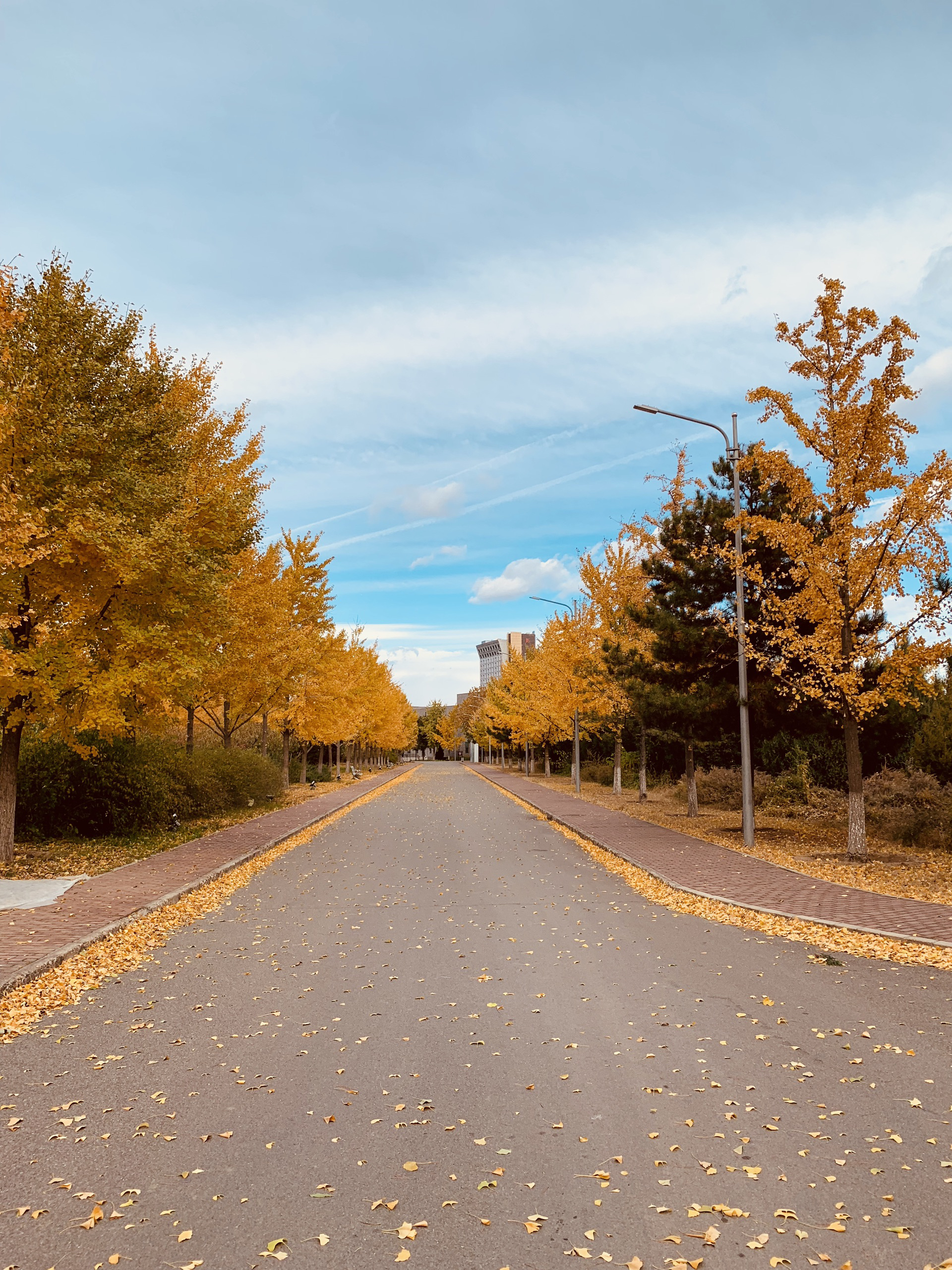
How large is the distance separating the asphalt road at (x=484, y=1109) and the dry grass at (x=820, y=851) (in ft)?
16.2

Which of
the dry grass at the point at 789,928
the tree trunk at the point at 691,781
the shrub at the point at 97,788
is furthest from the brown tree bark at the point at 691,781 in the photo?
the shrub at the point at 97,788

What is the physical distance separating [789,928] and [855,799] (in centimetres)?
637

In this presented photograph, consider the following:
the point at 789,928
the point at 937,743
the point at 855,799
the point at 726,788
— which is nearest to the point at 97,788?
the point at 789,928

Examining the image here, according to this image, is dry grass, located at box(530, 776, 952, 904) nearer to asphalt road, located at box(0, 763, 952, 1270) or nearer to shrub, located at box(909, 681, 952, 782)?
shrub, located at box(909, 681, 952, 782)

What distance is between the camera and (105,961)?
25.5 feet

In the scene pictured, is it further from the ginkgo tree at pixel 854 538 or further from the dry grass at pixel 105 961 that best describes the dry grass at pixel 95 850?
the ginkgo tree at pixel 854 538

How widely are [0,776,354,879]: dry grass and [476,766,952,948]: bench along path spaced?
8.33 m

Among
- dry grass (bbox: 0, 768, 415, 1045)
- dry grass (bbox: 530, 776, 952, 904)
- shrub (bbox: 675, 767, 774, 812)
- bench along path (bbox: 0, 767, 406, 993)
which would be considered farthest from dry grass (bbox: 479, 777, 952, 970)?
shrub (bbox: 675, 767, 774, 812)

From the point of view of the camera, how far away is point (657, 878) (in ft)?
41.2

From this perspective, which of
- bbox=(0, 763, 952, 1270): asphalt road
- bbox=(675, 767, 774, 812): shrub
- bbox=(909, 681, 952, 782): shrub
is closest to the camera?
bbox=(0, 763, 952, 1270): asphalt road

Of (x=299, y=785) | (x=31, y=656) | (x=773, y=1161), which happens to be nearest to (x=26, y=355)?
(x=31, y=656)

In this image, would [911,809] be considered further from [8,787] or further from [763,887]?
[8,787]

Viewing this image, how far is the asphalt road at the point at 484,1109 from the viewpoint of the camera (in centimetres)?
345

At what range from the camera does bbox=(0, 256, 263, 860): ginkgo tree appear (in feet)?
40.2
